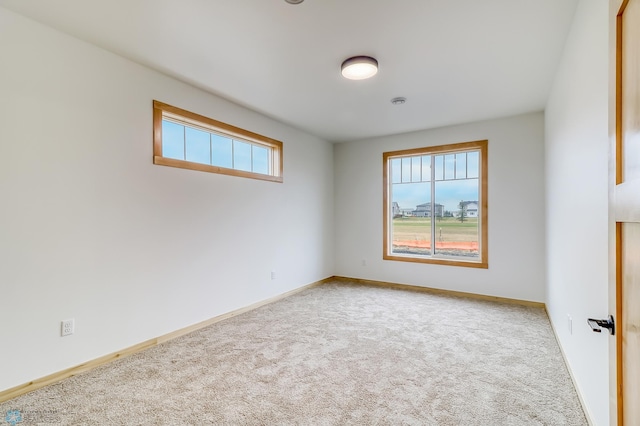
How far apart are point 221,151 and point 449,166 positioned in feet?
11.4

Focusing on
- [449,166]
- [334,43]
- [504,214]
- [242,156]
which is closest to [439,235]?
[504,214]

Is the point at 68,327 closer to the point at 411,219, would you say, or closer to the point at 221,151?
the point at 221,151

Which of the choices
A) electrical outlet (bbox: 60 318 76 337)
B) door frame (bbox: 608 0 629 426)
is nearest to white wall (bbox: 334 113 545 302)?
door frame (bbox: 608 0 629 426)

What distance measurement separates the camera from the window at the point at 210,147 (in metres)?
3.05

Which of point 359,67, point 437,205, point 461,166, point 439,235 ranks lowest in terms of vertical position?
point 439,235

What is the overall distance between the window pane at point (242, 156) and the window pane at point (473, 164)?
3318 mm

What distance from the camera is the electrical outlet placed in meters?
2.31

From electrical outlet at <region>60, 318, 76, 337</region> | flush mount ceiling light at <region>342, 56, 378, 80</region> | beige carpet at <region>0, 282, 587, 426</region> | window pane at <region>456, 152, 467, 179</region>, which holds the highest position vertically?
flush mount ceiling light at <region>342, 56, 378, 80</region>

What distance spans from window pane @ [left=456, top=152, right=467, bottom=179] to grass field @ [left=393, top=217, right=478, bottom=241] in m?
0.69

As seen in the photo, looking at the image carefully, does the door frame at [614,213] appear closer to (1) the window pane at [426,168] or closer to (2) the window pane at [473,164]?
(2) the window pane at [473,164]

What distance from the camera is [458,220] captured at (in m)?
4.77

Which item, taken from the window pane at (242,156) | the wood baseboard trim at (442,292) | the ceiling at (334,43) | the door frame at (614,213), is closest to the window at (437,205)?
the wood baseboard trim at (442,292)

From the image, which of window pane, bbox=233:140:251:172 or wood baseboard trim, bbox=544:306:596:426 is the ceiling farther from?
wood baseboard trim, bbox=544:306:596:426

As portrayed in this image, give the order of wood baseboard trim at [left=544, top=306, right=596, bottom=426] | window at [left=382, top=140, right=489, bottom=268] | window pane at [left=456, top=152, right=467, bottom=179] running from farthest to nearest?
1. window pane at [left=456, top=152, right=467, bottom=179]
2. window at [left=382, top=140, right=489, bottom=268]
3. wood baseboard trim at [left=544, top=306, right=596, bottom=426]
